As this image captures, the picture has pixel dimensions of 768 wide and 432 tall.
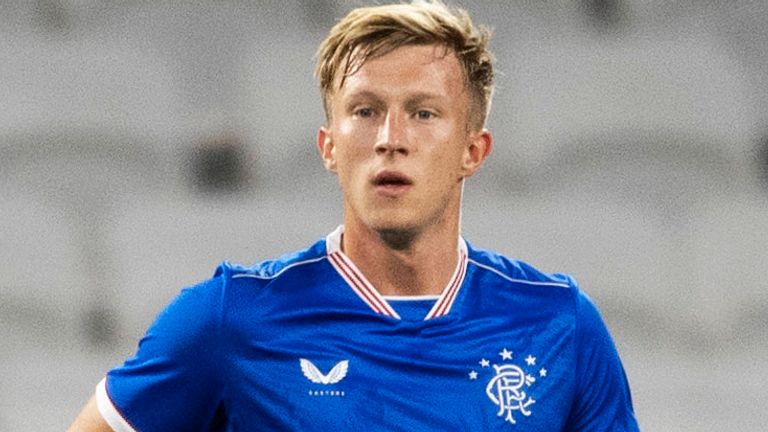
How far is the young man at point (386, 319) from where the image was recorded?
5.97 feet

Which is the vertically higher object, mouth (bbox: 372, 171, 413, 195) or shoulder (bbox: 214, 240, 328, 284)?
mouth (bbox: 372, 171, 413, 195)

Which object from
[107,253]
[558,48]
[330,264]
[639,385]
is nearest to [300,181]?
[107,253]

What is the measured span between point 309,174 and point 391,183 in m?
2.12

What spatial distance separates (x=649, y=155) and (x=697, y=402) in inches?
30.3

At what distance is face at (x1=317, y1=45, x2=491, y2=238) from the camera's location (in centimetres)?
180

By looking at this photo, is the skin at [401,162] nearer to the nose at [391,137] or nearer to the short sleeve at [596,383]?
the nose at [391,137]

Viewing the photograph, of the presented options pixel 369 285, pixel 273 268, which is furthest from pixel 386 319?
pixel 273 268

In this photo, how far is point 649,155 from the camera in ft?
12.9

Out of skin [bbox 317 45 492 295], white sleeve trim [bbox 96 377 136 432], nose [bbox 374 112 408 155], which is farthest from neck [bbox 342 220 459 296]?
white sleeve trim [bbox 96 377 136 432]

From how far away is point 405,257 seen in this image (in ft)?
6.24

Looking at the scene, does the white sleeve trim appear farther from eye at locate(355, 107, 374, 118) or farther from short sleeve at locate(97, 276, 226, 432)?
eye at locate(355, 107, 374, 118)

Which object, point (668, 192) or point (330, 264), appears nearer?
point (330, 264)

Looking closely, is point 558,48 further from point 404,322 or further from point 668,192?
point 404,322

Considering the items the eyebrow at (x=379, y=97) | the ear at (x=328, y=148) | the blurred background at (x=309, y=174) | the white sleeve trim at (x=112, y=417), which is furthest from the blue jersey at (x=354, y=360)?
the blurred background at (x=309, y=174)
